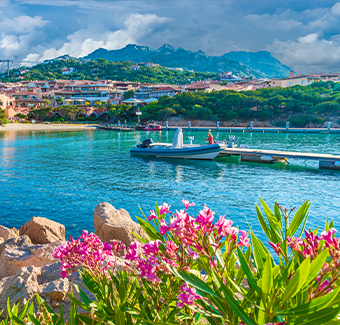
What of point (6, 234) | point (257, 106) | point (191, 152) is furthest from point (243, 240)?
point (257, 106)

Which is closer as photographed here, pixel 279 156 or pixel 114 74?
pixel 279 156

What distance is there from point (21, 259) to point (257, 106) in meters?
67.8

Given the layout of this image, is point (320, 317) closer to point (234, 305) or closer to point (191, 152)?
point (234, 305)

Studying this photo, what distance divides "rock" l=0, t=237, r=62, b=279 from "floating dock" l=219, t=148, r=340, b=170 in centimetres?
1979

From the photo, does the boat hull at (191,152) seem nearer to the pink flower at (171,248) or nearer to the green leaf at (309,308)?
the pink flower at (171,248)

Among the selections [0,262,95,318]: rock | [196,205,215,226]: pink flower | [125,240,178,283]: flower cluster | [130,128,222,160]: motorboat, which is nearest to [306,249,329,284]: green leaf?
[196,205,215,226]: pink flower

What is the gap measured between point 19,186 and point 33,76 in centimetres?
14846

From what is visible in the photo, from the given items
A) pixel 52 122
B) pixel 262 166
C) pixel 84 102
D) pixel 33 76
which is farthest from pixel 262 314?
pixel 33 76

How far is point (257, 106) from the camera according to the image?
68.1m

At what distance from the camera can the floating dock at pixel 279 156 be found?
21062mm

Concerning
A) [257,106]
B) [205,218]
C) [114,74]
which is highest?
[114,74]

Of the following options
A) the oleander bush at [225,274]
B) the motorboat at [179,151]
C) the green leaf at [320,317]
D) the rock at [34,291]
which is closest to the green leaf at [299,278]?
the oleander bush at [225,274]

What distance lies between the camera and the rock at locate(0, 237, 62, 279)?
550 cm

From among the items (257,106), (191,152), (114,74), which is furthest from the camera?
(114,74)
